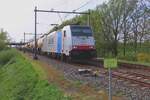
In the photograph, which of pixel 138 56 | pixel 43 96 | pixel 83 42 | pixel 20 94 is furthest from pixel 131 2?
pixel 43 96

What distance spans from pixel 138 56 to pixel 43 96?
2487 centimetres

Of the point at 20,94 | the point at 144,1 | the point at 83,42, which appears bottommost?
the point at 20,94

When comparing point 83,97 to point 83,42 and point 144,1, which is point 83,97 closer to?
point 83,42

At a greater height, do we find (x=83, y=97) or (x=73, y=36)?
(x=73, y=36)

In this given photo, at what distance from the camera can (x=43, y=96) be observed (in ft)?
51.3

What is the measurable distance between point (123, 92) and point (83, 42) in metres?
19.0

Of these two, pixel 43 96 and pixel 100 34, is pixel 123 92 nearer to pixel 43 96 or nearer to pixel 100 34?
pixel 43 96

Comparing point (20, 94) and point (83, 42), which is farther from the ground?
point (83, 42)

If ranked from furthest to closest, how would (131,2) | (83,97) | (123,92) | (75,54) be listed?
(131,2) → (75,54) → (123,92) → (83,97)

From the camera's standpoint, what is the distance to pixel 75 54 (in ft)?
106

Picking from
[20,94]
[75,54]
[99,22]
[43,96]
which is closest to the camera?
[43,96]

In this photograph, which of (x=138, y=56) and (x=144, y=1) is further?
(x=144, y=1)

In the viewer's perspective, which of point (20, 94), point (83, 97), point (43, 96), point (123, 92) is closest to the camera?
point (83, 97)

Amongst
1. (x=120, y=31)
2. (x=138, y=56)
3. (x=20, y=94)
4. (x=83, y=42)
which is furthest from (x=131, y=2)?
(x=20, y=94)
